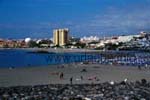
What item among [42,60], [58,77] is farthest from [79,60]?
[58,77]

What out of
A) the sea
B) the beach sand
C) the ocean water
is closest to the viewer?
the beach sand

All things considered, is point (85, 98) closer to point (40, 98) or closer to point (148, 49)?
point (40, 98)

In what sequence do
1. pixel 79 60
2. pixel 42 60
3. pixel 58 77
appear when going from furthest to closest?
pixel 42 60
pixel 79 60
pixel 58 77

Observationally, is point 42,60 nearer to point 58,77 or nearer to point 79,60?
point 79,60

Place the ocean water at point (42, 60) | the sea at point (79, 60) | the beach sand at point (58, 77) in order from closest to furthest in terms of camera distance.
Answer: the beach sand at point (58, 77) → the sea at point (79, 60) → the ocean water at point (42, 60)

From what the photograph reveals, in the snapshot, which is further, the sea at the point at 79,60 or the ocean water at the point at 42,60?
the ocean water at the point at 42,60

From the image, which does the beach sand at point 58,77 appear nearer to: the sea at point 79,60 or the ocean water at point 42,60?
the sea at point 79,60

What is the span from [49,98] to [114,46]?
16030 centimetres

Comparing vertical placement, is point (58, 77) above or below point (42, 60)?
above

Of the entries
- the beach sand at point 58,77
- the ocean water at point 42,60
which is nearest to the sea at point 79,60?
the ocean water at point 42,60

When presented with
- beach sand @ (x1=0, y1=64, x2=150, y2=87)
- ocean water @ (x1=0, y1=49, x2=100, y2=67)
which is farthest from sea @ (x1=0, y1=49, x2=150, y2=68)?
beach sand @ (x1=0, y1=64, x2=150, y2=87)

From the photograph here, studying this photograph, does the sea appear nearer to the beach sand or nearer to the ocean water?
the ocean water

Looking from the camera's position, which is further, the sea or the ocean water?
the ocean water

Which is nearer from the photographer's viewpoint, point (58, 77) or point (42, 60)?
point (58, 77)
